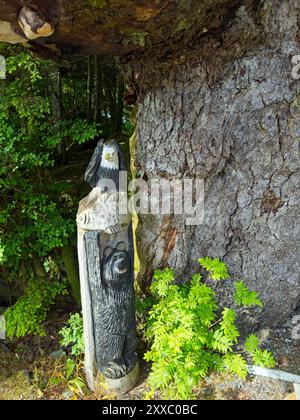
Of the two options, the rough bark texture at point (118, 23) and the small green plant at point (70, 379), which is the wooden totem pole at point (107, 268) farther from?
the rough bark texture at point (118, 23)

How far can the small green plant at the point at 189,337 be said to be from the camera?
88.9 inches

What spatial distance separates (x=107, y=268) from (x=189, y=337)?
2.12 feet

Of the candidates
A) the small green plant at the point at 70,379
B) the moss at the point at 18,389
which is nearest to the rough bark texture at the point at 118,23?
the small green plant at the point at 70,379

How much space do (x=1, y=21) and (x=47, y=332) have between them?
7.82ft

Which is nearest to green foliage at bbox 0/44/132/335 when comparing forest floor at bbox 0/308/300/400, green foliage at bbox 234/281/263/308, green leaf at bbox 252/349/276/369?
forest floor at bbox 0/308/300/400

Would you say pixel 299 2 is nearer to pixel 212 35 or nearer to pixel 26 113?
pixel 212 35

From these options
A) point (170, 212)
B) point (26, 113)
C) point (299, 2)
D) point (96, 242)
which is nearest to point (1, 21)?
point (26, 113)

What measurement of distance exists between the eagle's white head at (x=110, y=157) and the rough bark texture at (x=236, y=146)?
1.40 feet

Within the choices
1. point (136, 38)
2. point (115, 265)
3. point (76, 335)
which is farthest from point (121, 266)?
point (136, 38)

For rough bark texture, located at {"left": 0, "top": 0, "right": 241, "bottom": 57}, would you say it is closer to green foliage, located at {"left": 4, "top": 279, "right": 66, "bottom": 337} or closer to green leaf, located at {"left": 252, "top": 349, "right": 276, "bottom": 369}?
green foliage, located at {"left": 4, "top": 279, "right": 66, "bottom": 337}

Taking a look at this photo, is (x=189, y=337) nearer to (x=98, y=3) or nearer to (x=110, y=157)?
(x=110, y=157)

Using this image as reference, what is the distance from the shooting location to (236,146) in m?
2.50


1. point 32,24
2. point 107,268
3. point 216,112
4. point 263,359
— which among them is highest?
point 32,24

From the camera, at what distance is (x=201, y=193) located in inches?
102
